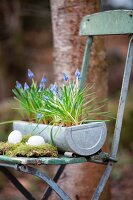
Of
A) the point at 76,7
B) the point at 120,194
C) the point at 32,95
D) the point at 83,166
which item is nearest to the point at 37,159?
the point at 32,95

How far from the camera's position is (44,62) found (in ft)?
36.9

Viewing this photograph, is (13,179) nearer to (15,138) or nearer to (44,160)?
(15,138)

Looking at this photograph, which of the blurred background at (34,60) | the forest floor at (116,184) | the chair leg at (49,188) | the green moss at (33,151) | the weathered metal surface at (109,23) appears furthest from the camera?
the blurred background at (34,60)

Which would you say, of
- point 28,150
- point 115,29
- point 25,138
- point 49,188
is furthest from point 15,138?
point 115,29

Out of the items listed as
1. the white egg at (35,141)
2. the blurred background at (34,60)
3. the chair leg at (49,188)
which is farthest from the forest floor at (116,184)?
the white egg at (35,141)

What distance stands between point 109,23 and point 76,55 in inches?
26.5

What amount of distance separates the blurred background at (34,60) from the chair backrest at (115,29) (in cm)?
183

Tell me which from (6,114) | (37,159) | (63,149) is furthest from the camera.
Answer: (6,114)

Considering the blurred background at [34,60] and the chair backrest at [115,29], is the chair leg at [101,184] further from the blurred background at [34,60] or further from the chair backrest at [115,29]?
the blurred background at [34,60]

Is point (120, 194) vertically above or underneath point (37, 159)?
underneath

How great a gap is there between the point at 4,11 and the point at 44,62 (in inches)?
82.1

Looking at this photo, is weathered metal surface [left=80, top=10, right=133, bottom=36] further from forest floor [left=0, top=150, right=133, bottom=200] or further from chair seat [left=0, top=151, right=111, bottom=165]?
forest floor [left=0, top=150, right=133, bottom=200]

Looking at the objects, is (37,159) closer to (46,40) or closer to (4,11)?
(4,11)

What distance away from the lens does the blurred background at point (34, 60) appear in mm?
5559
